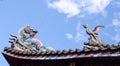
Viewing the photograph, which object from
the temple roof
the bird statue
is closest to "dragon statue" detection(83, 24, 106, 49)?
the bird statue

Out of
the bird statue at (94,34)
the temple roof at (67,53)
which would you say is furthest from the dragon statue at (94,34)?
the temple roof at (67,53)

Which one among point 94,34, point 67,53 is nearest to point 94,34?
point 94,34

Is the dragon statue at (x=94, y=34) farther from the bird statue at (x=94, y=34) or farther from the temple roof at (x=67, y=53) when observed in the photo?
the temple roof at (x=67, y=53)

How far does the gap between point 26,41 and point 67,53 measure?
13.1 ft

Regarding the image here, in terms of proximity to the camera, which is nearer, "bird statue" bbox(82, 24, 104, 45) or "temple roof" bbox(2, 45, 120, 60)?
"temple roof" bbox(2, 45, 120, 60)

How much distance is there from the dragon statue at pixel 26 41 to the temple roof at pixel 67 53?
1.72 ft

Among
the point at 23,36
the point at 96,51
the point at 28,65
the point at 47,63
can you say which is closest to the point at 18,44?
the point at 23,36

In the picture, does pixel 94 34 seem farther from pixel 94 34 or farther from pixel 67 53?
pixel 67 53

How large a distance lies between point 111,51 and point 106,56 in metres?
0.21

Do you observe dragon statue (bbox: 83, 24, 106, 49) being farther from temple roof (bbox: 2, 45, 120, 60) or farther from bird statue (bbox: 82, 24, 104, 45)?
temple roof (bbox: 2, 45, 120, 60)

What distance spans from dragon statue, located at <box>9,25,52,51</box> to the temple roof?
0.53 m

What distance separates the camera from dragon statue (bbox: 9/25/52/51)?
1356 cm

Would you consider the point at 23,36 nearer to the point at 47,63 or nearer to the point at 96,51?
the point at 47,63

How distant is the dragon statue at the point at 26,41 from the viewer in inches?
534
